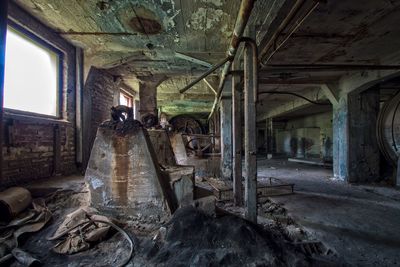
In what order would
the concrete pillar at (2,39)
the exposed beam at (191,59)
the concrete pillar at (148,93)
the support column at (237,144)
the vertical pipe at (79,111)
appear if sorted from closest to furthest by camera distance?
the concrete pillar at (2,39) < the support column at (237,144) < the exposed beam at (191,59) < the vertical pipe at (79,111) < the concrete pillar at (148,93)

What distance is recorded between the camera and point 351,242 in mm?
2141

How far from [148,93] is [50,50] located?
222 cm

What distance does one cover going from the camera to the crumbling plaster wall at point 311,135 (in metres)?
9.47

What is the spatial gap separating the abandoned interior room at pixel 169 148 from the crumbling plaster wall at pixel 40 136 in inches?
0.8

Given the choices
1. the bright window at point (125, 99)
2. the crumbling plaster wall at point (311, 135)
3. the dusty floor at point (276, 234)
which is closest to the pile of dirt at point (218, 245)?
the dusty floor at point (276, 234)

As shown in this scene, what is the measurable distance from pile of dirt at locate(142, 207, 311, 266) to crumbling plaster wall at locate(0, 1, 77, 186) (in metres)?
2.40

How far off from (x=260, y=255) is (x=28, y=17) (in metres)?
4.36

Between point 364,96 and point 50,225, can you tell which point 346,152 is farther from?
point 50,225

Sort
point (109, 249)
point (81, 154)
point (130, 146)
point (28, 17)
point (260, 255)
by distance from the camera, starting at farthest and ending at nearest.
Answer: point (81, 154)
point (28, 17)
point (130, 146)
point (109, 249)
point (260, 255)

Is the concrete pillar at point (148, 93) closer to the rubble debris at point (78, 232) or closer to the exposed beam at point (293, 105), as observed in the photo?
the rubble debris at point (78, 232)

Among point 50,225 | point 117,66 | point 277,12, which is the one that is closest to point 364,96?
point 277,12

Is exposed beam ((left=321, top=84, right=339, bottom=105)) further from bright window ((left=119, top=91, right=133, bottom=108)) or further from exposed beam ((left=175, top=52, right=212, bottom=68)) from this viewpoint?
bright window ((left=119, top=91, right=133, bottom=108))

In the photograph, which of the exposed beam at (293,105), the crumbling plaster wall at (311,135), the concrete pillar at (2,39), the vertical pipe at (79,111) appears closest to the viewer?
the concrete pillar at (2,39)

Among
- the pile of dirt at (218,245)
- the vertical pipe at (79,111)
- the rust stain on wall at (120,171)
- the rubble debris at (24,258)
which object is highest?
the vertical pipe at (79,111)
